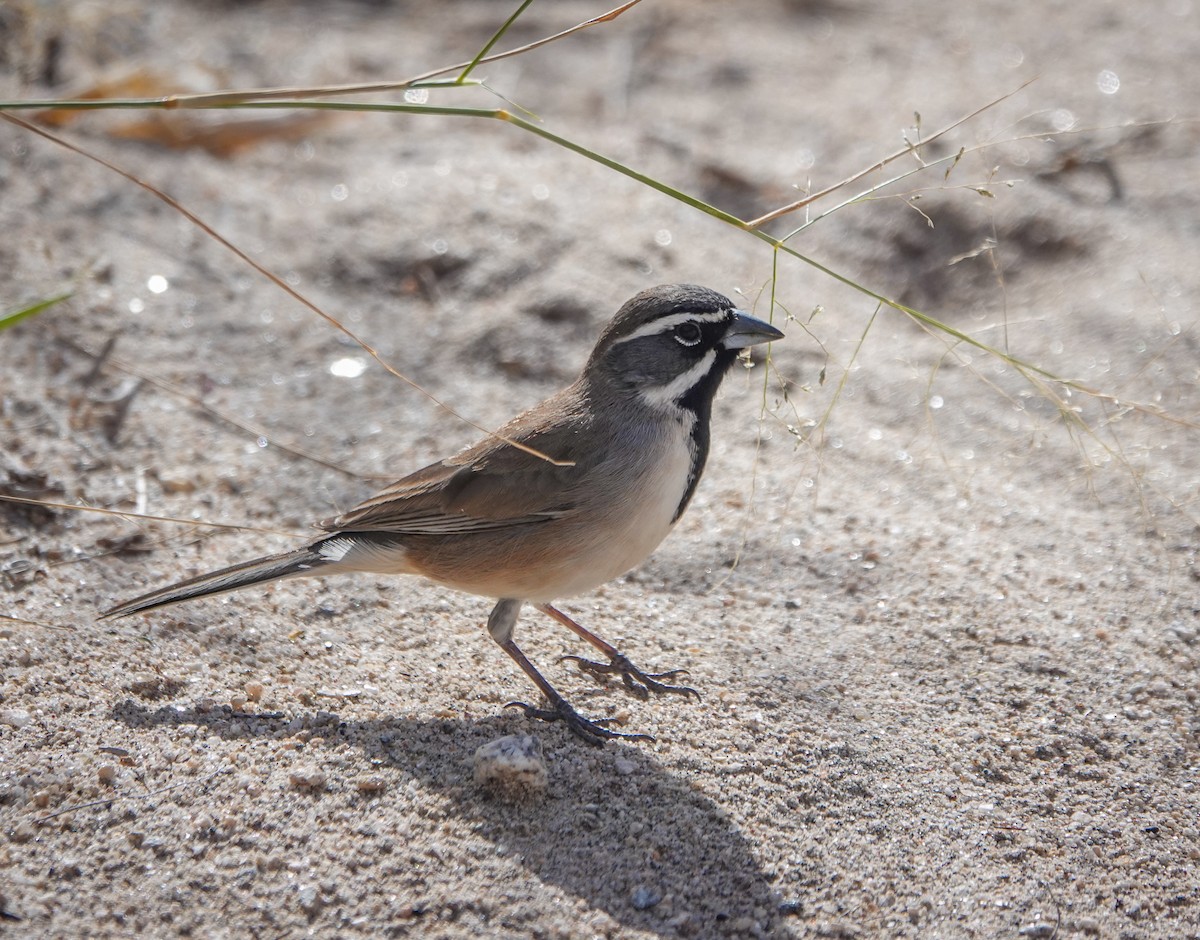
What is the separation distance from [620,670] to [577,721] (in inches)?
14.6

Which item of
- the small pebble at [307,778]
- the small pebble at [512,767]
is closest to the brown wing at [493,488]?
the small pebble at [512,767]

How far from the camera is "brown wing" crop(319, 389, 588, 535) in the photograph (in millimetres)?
4492

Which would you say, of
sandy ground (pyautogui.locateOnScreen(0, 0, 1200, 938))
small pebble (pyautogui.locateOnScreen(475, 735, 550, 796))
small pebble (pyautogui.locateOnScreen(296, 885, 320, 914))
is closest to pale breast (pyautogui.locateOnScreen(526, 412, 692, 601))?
sandy ground (pyautogui.locateOnScreen(0, 0, 1200, 938))

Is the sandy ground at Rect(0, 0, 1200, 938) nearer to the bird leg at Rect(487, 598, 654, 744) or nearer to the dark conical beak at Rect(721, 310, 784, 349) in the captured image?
the bird leg at Rect(487, 598, 654, 744)

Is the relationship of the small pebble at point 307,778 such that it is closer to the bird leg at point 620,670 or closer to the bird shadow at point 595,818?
the bird shadow at point 595,818

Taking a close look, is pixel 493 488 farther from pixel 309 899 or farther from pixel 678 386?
pixel 309 899

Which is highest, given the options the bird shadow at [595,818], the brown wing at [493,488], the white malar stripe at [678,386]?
the white malar stripe at [678,386]

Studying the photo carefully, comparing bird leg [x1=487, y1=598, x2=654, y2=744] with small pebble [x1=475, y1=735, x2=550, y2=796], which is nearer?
small pebble [x1=475, y1=735, x2=550, y2=796]

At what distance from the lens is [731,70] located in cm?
911

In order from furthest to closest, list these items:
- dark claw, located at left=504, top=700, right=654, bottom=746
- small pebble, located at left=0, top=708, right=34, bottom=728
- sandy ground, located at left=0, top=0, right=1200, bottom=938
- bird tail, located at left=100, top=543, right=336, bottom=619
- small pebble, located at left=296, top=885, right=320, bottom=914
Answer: bird tail, located at left=100, top=543, right=336, bottom=619 < dark claw, located at left=504, top=700, right=654, bottom=746 < small pebble, located at left=0, top=708, right=34, bottom=728 < sandy ground, located at left=0, top=0, right=1200, bottom=938 < small pebble, located at left=296, top=885, right=320, bottom=914

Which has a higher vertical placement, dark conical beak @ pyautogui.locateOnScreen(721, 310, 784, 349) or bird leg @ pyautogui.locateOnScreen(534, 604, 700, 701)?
dark conical beak @ pyautogui.locateOnScreen(721, 310, 784, 349)

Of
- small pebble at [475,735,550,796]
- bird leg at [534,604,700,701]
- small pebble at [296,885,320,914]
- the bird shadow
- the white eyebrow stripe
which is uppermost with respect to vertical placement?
the white eyebrow stripe

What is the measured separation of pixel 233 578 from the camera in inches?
175

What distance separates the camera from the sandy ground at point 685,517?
12.0 ft
